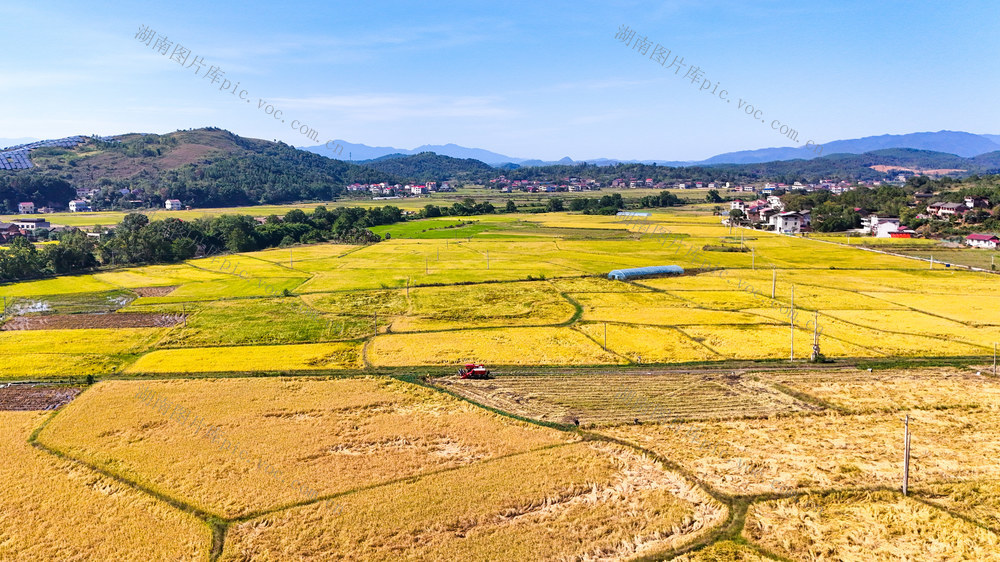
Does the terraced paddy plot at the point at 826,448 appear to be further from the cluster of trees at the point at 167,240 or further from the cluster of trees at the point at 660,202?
the cluster of trees at the point at 660,202

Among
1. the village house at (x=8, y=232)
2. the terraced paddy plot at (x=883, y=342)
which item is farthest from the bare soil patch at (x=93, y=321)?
the village house at (x=8, y=232)

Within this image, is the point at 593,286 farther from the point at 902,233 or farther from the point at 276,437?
the point at 902,233

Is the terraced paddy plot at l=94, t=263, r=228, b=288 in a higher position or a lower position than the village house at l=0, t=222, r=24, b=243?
lower

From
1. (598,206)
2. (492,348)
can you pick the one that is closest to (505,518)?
(492,348)

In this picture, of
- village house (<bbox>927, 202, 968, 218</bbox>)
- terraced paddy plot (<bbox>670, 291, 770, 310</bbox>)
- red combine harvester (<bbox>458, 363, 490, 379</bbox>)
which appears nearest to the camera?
red combine harvester (<bbox>458, 363, 490, 379</bbox>)

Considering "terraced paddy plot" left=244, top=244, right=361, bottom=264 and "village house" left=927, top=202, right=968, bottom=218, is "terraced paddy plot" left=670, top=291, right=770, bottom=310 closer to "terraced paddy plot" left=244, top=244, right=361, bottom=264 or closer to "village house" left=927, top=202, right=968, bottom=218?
"terraced paddy plot" left=244, top=244, right=361, bottom=264

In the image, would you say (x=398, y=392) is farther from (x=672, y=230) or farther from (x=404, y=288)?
(x=672, y=230)

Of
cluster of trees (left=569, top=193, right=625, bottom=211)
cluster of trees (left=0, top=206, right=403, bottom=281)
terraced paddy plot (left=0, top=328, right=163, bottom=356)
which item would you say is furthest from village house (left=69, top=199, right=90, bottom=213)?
terraced paddy plot (left=0, top=328, right=163, bottom=356)

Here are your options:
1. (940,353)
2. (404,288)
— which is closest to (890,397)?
(940,353)
